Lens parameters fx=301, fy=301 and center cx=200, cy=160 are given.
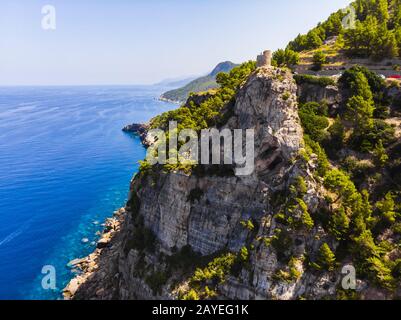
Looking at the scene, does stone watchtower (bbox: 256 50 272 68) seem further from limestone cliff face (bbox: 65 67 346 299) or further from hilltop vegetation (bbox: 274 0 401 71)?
hilltop vegetation (bbox: 274 0 401 71)

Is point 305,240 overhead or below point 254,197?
below

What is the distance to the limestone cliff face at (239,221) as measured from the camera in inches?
1559

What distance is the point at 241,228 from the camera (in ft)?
148

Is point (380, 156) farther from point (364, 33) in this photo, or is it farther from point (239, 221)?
point (364, 33)

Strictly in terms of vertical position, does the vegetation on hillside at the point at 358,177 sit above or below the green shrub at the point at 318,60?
below

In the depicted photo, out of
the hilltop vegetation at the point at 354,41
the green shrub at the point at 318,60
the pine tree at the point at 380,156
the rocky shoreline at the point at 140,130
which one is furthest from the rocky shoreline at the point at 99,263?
the rocky shoreline at the point at 140,130

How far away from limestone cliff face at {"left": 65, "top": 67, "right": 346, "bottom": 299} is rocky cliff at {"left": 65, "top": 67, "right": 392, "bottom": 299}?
0.14 meters

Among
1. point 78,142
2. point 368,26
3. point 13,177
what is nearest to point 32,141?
point 78,142

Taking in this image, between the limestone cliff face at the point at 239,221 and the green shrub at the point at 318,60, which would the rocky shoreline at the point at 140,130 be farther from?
the green shrub at the point at 318,60

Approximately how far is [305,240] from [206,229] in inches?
615

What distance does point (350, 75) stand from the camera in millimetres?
50781

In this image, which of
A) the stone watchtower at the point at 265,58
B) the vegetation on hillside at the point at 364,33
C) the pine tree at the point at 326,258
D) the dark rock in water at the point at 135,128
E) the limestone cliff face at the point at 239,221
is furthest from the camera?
the dark rock in water at the point at 135,128

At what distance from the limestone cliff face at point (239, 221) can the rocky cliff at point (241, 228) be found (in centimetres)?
14

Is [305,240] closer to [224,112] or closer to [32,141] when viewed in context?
[224,112]
